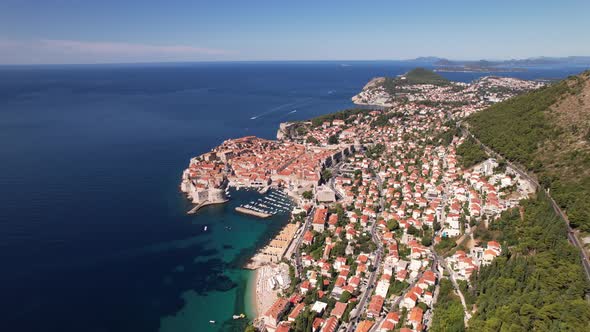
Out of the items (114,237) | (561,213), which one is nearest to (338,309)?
(561,213)

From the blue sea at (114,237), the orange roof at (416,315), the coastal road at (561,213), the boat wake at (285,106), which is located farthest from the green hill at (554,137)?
the boat wake at (285,106)

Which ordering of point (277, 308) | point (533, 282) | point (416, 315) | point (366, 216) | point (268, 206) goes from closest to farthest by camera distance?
1. point (533, 282)
2. point (416, 315)
3. point (277, 308)
4. point (366, 216)
5. point (268, 206)

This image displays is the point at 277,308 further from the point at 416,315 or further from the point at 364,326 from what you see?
the point at 416,315

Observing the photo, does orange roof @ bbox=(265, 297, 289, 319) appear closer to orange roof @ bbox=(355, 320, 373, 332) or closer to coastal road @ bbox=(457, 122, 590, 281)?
orange roof @ bbox=(355, 320, 373, 332)

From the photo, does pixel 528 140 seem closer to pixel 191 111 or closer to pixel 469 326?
pixel 469 326

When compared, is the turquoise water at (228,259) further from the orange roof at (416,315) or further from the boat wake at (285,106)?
the boat wake at (285,106)

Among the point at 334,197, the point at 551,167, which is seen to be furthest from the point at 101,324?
the point at 551,167

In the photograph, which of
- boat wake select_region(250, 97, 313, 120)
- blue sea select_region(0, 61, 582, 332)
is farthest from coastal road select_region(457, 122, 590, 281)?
boat wake select_region(250, 97, 313, 120)
